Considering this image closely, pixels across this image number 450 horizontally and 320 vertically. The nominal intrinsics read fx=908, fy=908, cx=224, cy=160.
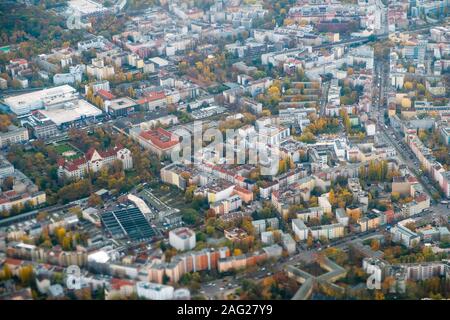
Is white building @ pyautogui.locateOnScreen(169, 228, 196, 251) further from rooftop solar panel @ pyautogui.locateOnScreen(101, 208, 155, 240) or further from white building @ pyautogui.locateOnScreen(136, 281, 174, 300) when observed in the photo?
white building @ pyautogui.locateOnScreen(136, 281, 174, 300)

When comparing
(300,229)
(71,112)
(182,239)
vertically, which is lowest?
(300,229)

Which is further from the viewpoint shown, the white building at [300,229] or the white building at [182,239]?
the white building at [300,229]

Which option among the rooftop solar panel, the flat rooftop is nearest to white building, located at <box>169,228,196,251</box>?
the rooftop solar panel

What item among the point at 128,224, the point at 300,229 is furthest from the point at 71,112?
the point at 300,229

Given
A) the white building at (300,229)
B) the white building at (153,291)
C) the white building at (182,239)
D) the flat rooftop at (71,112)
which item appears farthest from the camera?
the flat rooftop at (71,112)

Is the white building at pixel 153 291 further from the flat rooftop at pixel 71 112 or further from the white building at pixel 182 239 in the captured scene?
the flat rooftop at pixel 71 112

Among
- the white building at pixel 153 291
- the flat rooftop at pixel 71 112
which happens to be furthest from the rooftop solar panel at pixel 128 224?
the flat rooftop at pixel 71 112

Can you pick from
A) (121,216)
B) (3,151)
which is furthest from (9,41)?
(121,216)

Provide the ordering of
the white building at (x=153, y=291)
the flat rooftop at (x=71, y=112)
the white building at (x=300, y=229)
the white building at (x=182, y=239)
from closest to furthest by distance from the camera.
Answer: the white building at (x=153, y=291) → the white building at (x=182, y=239) → the white building at (x=300, y=229) → the flat rooftop at (x=71, y=112)

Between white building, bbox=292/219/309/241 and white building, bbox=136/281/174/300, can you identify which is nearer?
white building, bbox=136/281/174/300

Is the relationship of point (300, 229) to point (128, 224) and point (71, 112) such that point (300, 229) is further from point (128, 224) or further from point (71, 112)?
point (71, 112)

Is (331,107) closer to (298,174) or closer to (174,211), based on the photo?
(298,174)
